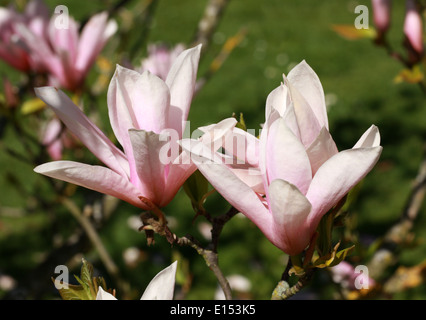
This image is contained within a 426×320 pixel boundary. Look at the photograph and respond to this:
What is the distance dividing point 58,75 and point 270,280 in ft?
5.39

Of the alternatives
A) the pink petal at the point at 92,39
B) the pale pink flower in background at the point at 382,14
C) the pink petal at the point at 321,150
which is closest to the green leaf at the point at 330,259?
the pink petal at the point at 321,150

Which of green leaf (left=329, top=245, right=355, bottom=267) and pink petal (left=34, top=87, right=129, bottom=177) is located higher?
pink petal (left=34, top=87, right=129, bottom=177)

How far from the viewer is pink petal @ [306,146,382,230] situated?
574mm

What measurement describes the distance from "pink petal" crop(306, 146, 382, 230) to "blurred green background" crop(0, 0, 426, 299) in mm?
643

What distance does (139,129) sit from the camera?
2.05 feet

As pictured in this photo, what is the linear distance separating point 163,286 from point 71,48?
0.85 m

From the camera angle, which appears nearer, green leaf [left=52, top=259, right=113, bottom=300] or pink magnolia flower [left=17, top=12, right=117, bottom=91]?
green leaf [left=52, top=259, right=113, bottom=300]

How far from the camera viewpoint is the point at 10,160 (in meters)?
3.92

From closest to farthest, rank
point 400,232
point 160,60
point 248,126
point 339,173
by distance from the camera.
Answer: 1. point 339,173
2. point 400,232
3. point 160,60
4. point 248,126

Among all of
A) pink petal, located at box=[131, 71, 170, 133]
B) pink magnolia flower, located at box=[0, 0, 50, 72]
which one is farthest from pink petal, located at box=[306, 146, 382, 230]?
pink magnolia flower, located at box=[0, 0, 50, 72]

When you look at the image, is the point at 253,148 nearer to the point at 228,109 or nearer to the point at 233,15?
the point at 228,109

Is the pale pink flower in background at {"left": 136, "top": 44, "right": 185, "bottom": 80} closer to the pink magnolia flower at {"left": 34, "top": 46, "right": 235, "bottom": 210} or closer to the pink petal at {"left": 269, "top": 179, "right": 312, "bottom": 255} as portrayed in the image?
the pink magnolia flower at {"left": 34, "top": 46, "right": 235, "bottom": 210}

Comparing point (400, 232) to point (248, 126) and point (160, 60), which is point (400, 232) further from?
point (248, 126)

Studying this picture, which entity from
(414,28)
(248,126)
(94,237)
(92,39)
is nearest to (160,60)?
(92,39)
